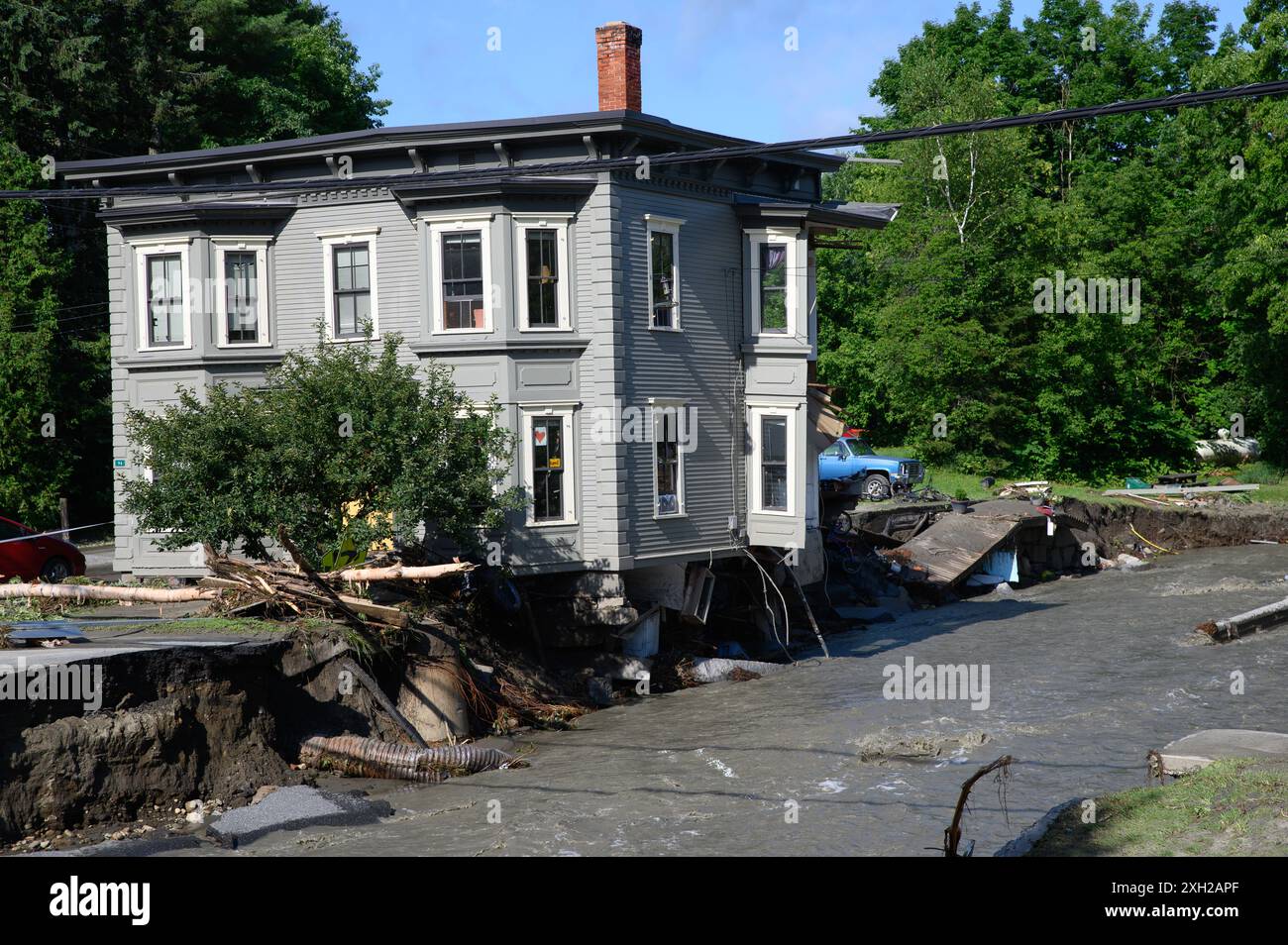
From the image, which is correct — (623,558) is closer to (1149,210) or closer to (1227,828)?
(1227,828)

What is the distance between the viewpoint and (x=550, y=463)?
81.0 ft

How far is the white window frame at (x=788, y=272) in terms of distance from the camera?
27250 millimetres

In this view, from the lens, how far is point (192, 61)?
4719 centimetres

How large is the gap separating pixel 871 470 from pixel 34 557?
2728 cm

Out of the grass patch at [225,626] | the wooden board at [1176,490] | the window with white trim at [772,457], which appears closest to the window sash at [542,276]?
the window with white trim at [772,457]

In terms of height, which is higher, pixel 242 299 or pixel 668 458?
pixel 242 299

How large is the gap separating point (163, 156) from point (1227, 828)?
24713 mm

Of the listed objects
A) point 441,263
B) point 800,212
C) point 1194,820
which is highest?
point 800,212

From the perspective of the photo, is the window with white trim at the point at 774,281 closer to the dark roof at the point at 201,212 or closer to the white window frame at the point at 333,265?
the white window frame at the point at 333,265

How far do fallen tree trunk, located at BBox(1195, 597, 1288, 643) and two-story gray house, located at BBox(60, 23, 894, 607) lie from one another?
353 inches

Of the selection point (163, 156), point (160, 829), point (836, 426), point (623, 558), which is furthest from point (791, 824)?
point (163, 156)

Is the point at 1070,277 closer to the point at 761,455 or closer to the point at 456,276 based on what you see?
the point at 761,455

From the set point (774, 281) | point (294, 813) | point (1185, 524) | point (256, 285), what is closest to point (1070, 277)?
point (1185, 524)

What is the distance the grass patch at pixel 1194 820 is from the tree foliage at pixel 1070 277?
38.4 meters
